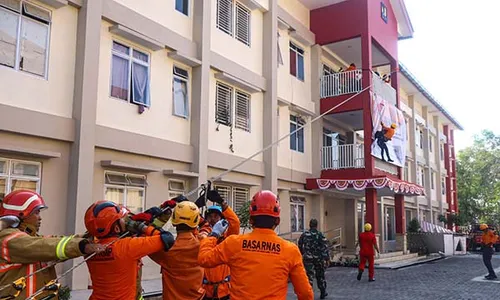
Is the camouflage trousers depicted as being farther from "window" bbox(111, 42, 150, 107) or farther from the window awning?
the window awning

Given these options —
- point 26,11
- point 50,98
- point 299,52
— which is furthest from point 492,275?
point 26,11

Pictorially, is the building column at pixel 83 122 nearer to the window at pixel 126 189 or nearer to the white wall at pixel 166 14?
the window at pixel 126 189

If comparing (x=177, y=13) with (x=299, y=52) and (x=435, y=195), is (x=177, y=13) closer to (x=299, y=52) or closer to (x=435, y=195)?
(x=299, y=52)

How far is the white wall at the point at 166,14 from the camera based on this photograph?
1237 cm

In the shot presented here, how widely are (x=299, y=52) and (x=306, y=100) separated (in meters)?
2.02

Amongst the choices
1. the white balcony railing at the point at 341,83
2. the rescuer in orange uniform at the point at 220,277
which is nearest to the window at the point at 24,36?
the rescuer in orange uniform at the point at 220,277

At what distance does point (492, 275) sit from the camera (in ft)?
51.3

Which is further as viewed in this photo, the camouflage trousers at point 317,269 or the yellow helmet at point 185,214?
the camouflage trousers at point 317,269

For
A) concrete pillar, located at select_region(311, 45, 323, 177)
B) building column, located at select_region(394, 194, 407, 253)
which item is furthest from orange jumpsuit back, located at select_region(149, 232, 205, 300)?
building column, located at select_region(394, 194, 407, 253)

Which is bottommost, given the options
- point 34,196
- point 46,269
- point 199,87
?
point 46,269

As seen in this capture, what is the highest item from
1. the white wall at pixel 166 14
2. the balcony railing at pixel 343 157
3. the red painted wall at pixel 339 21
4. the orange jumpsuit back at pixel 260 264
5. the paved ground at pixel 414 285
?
the red painted wall at pixel 339 21

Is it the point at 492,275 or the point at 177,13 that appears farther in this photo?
the point at 492,275

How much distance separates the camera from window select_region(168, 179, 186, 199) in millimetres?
13039

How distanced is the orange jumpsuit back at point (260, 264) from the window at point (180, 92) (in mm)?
9820
